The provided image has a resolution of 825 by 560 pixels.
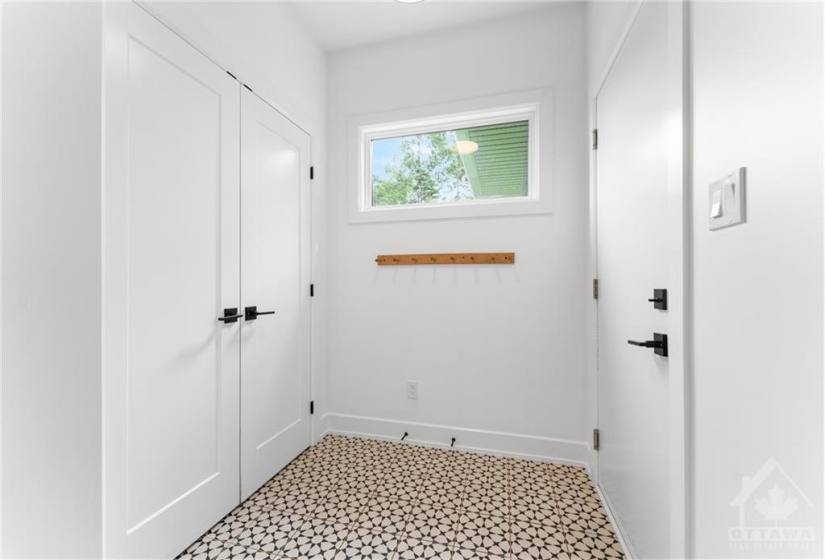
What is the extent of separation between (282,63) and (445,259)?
156cm

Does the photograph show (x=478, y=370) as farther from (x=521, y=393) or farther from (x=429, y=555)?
(x=429, y=555)

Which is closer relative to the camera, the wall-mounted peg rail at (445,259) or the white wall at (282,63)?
the white wall at (282,63)

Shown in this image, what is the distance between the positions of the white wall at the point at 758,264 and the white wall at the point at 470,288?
1.27m

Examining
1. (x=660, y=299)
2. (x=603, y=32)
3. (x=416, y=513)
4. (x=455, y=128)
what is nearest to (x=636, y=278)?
(x=660, y=299)

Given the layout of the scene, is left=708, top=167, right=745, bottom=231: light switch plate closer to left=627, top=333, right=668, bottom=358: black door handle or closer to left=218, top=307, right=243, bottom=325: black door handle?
left=627, top=333, right=668, bottom=358: black door handle

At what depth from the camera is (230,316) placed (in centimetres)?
172

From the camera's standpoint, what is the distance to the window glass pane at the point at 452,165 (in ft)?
7.94

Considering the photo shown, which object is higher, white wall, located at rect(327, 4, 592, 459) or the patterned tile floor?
white wall, located at rect(327, 4, 592, 459)

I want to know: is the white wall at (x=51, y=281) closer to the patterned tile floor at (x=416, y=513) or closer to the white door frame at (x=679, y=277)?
the patterned tile floor at (x=416, y=513)

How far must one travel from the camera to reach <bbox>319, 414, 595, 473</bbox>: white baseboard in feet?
7.25

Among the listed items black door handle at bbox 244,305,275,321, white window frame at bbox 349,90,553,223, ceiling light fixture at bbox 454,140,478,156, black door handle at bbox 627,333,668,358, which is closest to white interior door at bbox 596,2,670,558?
black door handle at bbox 627,333,668,358

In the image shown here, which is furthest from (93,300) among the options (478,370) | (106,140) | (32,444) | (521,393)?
(521,393)

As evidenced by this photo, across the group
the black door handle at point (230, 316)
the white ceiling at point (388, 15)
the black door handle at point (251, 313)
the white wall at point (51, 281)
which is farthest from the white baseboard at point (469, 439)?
the white ceiling at point (388, 15)

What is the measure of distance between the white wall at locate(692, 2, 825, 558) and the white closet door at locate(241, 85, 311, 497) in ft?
6.08
